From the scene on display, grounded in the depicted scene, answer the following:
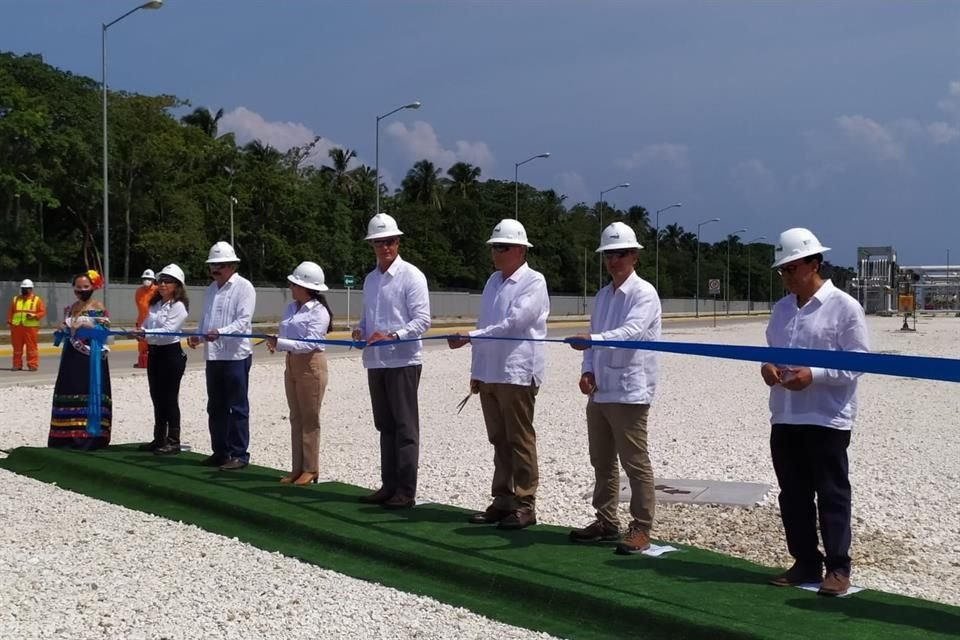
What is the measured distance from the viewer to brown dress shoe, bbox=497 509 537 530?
657 centimetres

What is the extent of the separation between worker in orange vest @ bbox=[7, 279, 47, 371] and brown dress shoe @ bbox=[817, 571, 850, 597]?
57.3 ft

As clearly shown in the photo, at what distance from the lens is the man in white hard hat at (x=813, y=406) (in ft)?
16.1

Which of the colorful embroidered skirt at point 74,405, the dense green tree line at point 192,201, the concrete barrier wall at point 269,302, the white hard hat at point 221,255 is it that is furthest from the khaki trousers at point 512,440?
the dense green tree line at point 192,201

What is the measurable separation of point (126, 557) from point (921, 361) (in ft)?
15.5

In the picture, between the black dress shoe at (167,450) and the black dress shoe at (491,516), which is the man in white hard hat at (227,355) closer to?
the black dress shoe at (167,450)

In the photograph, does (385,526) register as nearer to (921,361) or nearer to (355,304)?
(921,361)

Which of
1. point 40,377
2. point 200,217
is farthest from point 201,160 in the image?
point 40,377

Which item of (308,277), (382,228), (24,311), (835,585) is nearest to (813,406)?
(835,585)

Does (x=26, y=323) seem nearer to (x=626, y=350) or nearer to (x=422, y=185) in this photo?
(x=626, y=350)

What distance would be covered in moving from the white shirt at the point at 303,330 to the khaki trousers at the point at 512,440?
6.11 feet

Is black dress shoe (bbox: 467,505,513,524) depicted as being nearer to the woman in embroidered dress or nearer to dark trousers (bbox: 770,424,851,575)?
dark trousers (bbox: 770,424,851,575)

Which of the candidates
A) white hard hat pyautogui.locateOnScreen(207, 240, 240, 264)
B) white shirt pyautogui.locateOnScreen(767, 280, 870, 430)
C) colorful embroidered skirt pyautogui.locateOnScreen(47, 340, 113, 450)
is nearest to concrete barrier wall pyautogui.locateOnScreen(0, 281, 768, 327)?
colorful embroidered skirt pyautogui.locateOnScreen(47, 340, 113, 450)

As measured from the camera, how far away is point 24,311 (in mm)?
19203

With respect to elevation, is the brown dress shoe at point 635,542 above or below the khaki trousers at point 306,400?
below
